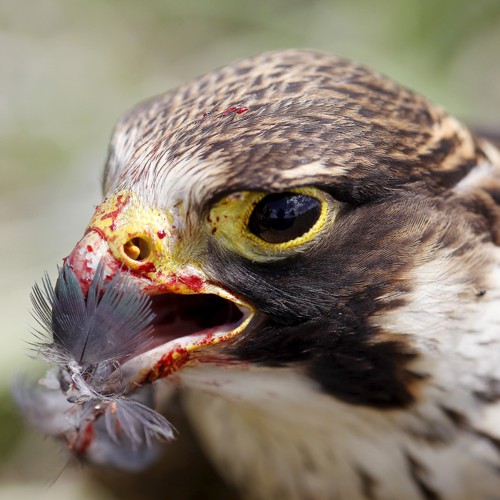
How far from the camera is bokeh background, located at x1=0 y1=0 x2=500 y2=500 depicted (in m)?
4.44

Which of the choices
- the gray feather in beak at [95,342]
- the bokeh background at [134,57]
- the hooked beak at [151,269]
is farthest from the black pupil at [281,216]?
the bokeh background at [134,57]

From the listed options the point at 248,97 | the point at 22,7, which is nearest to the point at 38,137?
the point at 22,7

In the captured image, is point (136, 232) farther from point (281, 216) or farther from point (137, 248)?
point (281, 216)

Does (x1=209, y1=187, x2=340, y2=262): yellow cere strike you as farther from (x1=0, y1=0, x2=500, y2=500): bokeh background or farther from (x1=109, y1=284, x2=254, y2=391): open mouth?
(x1=0, y1=0, x2=500, y2=500): bokeh background

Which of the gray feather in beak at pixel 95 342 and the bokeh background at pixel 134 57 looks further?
the bokeh background at pixel 134 57

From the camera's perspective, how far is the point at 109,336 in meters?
1.88

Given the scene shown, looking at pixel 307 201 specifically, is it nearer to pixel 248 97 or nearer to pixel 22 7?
pixel 248 97

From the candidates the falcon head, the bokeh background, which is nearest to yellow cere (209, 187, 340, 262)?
the falcon head

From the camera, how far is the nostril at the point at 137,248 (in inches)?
71.9

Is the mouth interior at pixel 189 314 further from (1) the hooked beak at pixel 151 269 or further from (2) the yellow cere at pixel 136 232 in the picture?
(2) the yellow cere at pixel 136 232

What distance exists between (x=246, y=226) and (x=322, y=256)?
160mm

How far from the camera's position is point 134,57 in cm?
516

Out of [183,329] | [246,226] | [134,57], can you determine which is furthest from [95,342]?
[134,57]

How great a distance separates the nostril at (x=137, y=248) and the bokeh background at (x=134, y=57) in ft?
7.14
